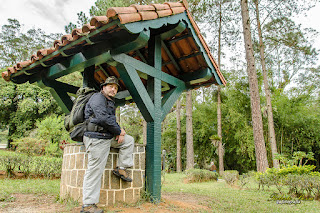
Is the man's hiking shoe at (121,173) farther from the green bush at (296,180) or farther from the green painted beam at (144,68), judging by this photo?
the green bush at (296,180)

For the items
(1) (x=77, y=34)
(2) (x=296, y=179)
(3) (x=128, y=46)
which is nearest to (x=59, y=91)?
(1) (x=77, y=34)

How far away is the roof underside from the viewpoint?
9.75 ft

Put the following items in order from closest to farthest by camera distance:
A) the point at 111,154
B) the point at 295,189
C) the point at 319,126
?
the point at 111,154, the point at 295,189, the point at 319,126

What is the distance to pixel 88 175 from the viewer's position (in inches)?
116

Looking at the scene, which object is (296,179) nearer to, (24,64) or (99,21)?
(99,21)

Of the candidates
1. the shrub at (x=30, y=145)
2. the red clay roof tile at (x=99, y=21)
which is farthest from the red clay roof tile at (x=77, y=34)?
the shrub at (x=30, y=145)

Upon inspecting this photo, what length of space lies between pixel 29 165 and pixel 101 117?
6.61 m

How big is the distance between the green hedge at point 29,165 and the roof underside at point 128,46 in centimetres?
428

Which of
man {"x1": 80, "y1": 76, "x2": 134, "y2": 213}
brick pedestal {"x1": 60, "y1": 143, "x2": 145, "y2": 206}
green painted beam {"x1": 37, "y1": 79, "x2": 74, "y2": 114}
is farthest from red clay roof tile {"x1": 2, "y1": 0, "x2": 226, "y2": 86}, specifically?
brick pedestal {"x1": 60, "y1": 143, "x2": 145, "y2": 206}

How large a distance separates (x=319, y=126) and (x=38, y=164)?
17.8 meters

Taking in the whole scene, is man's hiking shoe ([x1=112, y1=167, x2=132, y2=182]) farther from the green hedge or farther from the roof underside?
the green hedge

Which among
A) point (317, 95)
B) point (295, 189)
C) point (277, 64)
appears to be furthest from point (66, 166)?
point (317, 95)

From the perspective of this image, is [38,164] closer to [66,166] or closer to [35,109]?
[66,166]

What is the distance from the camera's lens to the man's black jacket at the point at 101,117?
117 inches
